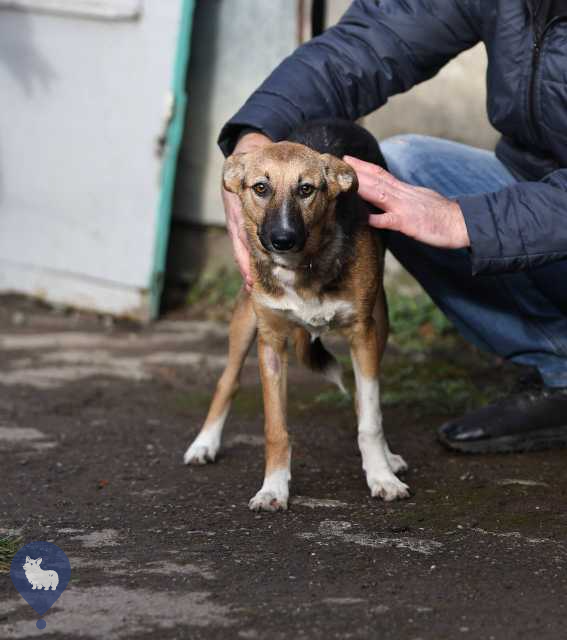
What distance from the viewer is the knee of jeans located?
4.28m

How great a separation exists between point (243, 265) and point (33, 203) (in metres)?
3.55

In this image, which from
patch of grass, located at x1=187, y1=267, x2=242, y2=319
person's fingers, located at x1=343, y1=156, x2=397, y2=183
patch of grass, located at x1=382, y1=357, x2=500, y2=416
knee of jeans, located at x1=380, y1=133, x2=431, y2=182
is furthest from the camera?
patch of grass, located at x1=187, y1=267, x2=242, y2=319

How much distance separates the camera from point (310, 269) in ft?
11.8

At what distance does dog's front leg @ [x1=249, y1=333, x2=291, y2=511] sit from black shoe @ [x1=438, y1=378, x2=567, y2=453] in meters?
0.77

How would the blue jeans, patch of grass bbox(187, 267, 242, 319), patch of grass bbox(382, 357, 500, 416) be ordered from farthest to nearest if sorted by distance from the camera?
1. patch of grass bbox(187, 267, 242, 319)
2. patch of grass bbox(382, 357, 500, 416)
3. the blue jeans

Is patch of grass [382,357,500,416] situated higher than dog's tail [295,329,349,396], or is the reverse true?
dog's tail [295,329,349,396]

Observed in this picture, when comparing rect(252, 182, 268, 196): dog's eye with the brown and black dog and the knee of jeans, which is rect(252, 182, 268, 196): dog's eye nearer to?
the brown and black dog

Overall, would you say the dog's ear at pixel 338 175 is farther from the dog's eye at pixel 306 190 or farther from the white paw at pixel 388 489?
the white paw at pixel 388 489

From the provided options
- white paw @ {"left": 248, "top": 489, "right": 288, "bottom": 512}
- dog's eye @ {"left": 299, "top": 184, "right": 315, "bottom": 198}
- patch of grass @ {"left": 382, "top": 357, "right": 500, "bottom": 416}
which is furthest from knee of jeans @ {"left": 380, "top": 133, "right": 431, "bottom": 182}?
white paw @ {"left": 248, "top": 489, "right": 288, "bottom": 512}

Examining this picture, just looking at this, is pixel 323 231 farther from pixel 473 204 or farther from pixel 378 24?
pixel 378 24

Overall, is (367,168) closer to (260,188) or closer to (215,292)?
(260,188)

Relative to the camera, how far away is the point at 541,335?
4.22m

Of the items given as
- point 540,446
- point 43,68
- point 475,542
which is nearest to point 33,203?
point 43,68

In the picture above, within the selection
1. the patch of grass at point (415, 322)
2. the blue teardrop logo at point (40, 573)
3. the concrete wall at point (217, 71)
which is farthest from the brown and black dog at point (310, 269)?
the concrete wall at point (217, 71)
